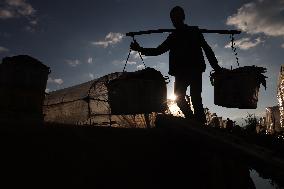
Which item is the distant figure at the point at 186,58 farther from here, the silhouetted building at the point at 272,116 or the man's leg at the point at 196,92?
the silhouetted building at the point at 272,116

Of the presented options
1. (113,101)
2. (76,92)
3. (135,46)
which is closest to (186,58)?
(135,46)

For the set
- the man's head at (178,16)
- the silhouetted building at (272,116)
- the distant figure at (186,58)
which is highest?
the man's head at (178,16)

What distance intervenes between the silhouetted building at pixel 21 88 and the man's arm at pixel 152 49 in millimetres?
5984

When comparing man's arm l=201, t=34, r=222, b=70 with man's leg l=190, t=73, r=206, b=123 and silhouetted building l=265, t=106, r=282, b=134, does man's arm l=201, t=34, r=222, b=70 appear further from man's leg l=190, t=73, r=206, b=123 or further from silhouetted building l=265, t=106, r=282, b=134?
silhouetted building l=265, t=106, r=282, b=134

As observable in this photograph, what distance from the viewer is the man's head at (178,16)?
16.8 feet

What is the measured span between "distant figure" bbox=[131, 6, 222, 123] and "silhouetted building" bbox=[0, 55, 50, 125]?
6567 millimetres

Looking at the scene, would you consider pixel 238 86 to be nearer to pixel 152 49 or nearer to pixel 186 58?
pixel 186 58

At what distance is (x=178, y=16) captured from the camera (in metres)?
5.12

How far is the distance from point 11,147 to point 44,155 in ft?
0.50

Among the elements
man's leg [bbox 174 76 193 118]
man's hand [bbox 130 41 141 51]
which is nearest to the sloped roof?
man's hand [bbox 130 41 141 51]

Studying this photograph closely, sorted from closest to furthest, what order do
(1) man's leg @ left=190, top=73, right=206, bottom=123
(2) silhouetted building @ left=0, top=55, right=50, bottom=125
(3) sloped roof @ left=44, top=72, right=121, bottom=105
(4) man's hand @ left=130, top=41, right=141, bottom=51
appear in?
(1) man's leg @ left=190, top=73, right=206, bottom=123
(4) man's hand @ left=130, top=41, right=141, bottom=51
(2) silhouetted building @ left=0, top=55, right=50, bottom=125
(3) sloped roof @ left=44, top=72, right=121, bottom=105

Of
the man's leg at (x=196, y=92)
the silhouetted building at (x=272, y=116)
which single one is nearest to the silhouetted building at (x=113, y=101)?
the man's leg at (x=196, y=92)

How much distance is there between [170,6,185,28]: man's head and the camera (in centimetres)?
512

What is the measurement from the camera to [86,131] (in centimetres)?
186
